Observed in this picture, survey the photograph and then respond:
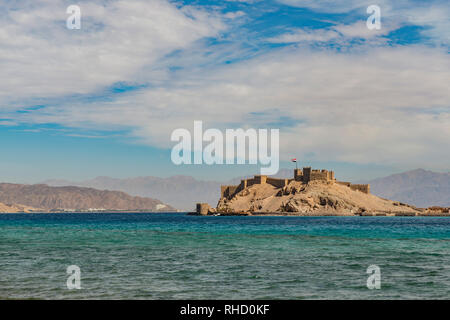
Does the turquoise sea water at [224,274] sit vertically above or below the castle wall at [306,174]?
below

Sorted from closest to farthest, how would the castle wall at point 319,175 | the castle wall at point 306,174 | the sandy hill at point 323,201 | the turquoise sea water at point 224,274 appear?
the turquoise sea water at point 224,274
the sandy hill at point 323,201
the castle wall at point 319,175
the castle wall at point 306,174

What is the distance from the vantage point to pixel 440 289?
19.5 meters

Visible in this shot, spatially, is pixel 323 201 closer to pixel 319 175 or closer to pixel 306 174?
pixel 319 175

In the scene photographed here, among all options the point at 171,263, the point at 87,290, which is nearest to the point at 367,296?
the point at 87,290

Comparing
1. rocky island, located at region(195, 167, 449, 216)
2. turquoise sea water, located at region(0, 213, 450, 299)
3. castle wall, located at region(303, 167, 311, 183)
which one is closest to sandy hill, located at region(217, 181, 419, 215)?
rocky island, located at region(195, 167, 449, 216)

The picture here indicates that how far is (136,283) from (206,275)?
372 cm

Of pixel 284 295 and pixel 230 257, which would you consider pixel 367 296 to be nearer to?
pixel 284 295

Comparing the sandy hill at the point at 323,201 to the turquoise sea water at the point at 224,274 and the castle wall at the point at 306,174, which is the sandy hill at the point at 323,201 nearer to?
the castle wall at the point at 306,174

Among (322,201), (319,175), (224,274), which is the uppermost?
(319,175)

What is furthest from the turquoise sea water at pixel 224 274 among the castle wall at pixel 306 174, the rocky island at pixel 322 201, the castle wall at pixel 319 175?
the castle wall at pixel 306 174

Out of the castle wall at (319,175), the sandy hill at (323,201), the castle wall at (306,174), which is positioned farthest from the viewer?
the castle wall at (306,174)

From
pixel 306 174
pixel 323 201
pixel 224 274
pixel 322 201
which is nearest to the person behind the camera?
pixel 224 274

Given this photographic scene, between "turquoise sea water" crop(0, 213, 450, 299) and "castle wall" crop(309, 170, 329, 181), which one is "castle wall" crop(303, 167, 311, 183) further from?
"turquoise sea water" crop(0, 213, 450, 299)

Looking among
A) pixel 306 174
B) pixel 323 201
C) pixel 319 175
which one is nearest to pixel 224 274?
pixel 323 201
